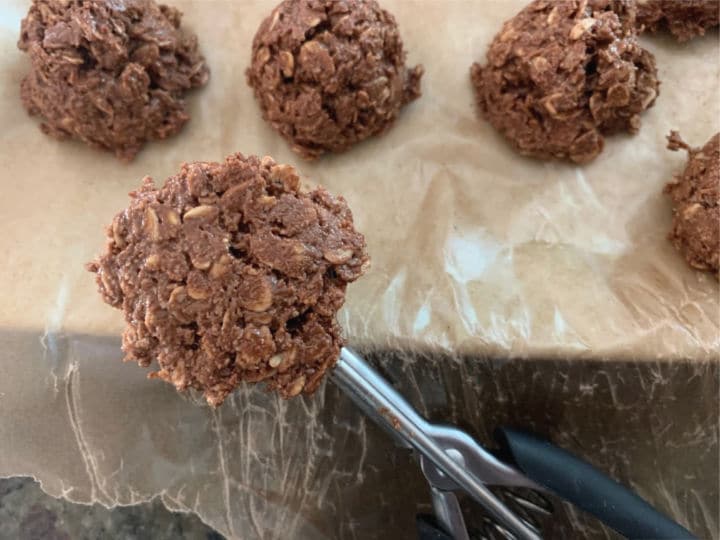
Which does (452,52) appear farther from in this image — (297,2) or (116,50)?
(116,50)

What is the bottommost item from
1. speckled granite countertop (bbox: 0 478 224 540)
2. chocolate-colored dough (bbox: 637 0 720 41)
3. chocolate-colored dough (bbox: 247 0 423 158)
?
speckled granite countertop (bbox: 0 478 224 540)

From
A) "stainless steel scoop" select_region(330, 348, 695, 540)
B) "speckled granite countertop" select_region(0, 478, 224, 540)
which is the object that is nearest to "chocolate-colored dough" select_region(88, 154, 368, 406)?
"stainless steel scoop" select_region(330, 348, 695, 540)

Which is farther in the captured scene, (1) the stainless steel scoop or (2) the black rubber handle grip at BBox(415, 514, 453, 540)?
(2) the black rubber handle grip at BBox(415, 514, 453, 540)

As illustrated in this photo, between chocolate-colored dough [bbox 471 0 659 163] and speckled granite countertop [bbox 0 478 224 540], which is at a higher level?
chocolate-colored dough [bbox 471 0 659 163]

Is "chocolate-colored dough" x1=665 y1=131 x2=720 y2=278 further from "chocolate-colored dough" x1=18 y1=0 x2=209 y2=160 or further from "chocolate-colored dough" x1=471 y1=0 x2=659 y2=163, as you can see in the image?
"chocolate-colored dough" x1=18 y1=0 x2=209 y2=160

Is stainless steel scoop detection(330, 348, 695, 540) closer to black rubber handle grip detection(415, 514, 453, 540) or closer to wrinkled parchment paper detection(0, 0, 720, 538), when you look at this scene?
black rubber handle grip detection(415, 514, 453, 540)

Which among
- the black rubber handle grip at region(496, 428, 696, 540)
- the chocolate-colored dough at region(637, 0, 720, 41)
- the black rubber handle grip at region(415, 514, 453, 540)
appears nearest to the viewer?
the black rubber handle grip at region(496, 428, 696, 540)

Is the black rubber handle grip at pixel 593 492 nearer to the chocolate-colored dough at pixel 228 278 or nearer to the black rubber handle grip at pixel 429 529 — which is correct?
the black rubber handle grip at pixel 429 529

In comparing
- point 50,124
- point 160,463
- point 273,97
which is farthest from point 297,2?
point 160,463

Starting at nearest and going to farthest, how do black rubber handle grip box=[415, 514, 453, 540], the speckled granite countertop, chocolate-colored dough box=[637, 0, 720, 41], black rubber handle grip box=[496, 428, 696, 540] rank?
black rubber handle grip box=[496, 428, 696, 540] → black rubber handle grip box=[415, 514, 453, 540] → the speckled granite countertop → chocolate-colored dough box=[637, 0, 720, 41]
